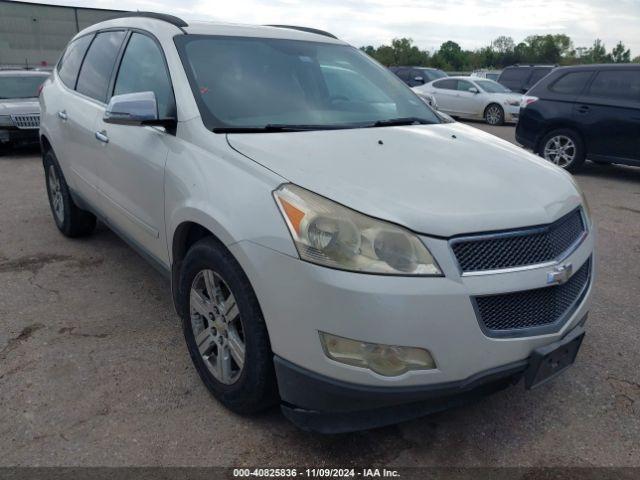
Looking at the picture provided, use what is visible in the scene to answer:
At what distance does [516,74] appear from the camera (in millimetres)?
18656

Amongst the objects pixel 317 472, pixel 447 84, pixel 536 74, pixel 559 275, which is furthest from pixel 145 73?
pixel 536 74

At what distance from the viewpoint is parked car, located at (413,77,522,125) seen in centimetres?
1553

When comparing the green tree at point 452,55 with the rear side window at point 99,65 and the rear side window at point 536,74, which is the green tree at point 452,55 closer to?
the rear side window at point 536,74

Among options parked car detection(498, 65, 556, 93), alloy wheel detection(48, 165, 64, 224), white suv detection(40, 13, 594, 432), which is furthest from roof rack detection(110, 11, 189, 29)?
parked car detection(498, 65, 556, 93)

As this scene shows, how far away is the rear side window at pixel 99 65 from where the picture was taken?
3844mm

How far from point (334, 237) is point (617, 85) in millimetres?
7868

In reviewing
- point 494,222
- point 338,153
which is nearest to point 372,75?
point 338,153

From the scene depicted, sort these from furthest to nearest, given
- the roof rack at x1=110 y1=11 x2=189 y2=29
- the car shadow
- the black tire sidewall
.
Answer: the car shadow
the black tire sidewall
the roof rack at x1=110 y1=11 x2=189 y2=29

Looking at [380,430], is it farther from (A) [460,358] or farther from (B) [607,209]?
(B) [607,209]

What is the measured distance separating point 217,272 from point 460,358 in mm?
1061

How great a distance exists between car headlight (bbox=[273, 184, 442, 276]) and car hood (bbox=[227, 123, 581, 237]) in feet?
0.14

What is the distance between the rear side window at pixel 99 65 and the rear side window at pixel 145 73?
218 mm

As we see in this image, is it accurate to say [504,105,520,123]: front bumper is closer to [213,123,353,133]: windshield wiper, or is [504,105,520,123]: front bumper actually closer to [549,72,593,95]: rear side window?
[549,72,593,95]: rear side window

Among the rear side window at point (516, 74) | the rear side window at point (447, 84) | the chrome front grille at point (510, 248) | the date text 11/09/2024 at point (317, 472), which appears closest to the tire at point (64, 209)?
the date text 11/09/2024 at point (317, 472)
